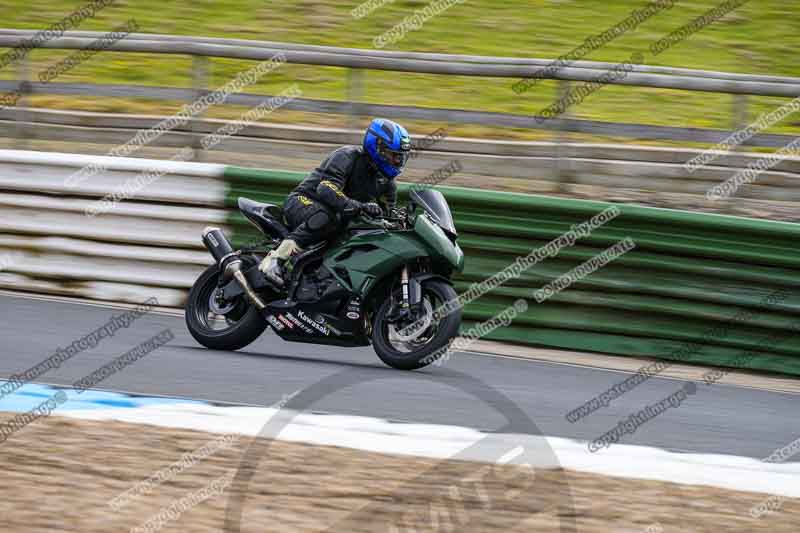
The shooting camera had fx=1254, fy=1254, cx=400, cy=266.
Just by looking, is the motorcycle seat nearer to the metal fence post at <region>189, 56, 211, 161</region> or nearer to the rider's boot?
the rider's boot

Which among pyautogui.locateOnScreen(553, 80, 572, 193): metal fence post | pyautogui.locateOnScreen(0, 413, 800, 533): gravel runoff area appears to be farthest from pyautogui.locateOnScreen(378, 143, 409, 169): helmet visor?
pyautogui.locateOnScreen(0, 413, 800, 533): gravel runoff area

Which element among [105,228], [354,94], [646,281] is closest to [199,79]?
[354,94]

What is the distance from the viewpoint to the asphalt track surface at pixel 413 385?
7445 mm

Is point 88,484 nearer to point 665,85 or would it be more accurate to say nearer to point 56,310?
point 56,310

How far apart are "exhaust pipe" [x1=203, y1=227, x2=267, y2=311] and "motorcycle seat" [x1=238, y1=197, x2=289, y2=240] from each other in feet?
0.92

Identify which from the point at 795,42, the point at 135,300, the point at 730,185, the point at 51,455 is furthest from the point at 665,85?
the point at 795,42

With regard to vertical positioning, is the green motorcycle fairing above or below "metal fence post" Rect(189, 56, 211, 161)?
below

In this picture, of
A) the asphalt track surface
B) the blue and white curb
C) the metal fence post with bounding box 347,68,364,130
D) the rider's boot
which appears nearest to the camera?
the blue and white curb

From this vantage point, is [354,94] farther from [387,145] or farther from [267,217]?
[387,145]

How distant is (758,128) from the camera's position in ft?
43.9

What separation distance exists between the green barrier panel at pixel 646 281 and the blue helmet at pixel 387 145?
135 cm

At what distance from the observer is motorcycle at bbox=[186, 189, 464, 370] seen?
8.69 meters

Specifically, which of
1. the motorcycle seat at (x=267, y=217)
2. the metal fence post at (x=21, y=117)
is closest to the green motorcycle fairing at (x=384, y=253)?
the motorcycle seat at (x=267, y=217)

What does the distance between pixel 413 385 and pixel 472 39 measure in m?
12.3
